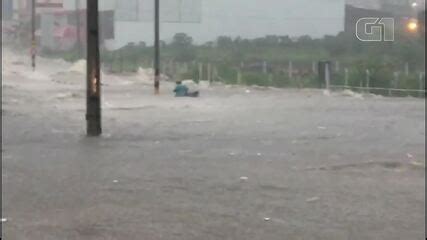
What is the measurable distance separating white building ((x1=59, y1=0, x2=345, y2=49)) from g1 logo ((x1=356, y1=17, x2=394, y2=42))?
22.0 m

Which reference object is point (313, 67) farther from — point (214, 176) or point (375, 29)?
point (214, 176)

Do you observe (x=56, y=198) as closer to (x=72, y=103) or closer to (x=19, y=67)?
(x=72, y=103)

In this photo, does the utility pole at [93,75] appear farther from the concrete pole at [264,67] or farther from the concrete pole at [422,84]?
the concrete pole at [264,67]

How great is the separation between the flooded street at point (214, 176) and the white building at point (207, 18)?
631 inches

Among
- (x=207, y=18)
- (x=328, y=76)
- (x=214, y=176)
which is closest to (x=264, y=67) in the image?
(x=207, y=18)

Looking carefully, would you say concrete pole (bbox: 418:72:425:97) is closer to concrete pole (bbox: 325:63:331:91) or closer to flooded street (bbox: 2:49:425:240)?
concrete pole (bbox: 325:63:331:91)

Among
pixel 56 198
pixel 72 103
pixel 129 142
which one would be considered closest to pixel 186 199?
pixel 56 198

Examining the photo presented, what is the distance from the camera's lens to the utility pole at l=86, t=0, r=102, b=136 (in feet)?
59.2

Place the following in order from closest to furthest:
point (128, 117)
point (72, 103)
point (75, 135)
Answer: point (75, 135), point (128, 117), point (72, 103)

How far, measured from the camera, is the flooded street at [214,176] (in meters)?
8.04

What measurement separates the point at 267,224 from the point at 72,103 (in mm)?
23691

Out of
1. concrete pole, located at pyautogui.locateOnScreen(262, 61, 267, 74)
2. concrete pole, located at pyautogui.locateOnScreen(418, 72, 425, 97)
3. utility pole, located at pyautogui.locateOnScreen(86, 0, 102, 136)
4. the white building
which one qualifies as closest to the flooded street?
utility pole, located at pyautogui.locateOnScreen(86, 0, 102, 136)

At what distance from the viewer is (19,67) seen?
2466 inches

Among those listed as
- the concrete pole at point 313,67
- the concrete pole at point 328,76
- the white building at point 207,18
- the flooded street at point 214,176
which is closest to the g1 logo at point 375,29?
the flooded street at point 214,176
